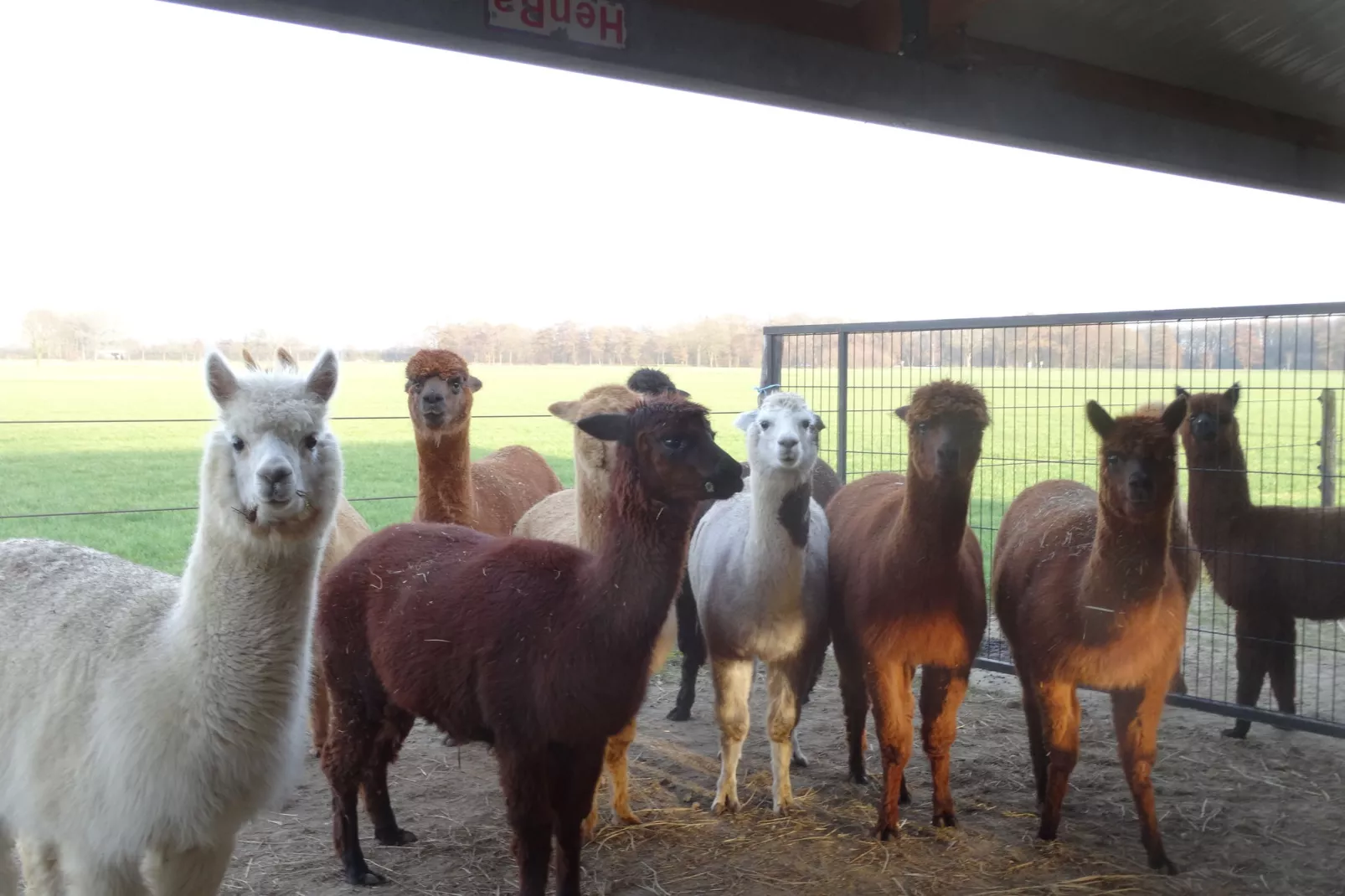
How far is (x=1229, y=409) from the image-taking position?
16.6 ft

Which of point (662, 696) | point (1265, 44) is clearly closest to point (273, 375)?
point (1265, 44)

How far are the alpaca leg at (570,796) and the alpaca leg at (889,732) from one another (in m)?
1.39

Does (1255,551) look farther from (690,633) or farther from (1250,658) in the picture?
(690,633)

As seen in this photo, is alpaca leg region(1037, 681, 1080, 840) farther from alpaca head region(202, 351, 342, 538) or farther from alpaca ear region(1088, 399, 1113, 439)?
alpaca head region(202, 351, 342, 538)

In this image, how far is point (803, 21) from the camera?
9.61 ft

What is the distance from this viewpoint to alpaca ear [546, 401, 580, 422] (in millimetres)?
4391

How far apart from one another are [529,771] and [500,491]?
3.22 metres

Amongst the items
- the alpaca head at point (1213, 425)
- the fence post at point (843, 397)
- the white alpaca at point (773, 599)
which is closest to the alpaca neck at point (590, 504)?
the white alpaca at point (773, 599)

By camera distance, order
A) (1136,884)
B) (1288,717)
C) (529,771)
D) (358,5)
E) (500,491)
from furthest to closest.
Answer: (500,491), (1288,717), (1136,884), (529,771), (358,5)

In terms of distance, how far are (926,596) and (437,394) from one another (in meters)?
2.69

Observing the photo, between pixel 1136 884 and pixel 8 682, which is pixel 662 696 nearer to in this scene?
pixel 1136 884

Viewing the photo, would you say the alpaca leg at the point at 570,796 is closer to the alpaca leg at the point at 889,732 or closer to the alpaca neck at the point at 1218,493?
the alpaca leg at the point at 889,732

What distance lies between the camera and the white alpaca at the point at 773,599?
4.21 meters

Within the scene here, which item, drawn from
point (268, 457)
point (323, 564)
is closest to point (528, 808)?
point (268, 457)
